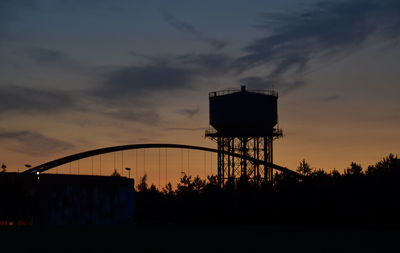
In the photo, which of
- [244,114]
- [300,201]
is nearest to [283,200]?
[300,201]

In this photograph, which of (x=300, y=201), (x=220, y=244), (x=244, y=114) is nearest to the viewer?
(x=220, y=244)

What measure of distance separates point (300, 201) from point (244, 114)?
81.8 feet

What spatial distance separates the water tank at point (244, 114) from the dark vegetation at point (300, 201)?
748cm

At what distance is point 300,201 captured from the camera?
244 feet

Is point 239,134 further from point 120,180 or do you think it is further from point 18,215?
point 18,215

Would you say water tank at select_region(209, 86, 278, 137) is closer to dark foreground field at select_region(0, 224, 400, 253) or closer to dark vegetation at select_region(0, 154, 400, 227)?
dark vegetation at select_region(0, 154, 400, 227)

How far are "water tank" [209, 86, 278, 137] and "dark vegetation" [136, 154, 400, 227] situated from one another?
24.5ft

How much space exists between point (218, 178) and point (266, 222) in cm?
2329

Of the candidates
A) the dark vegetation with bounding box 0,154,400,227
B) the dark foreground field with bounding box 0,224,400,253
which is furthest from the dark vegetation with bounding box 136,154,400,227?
the dark foreground field with bounding box 0,224,400,253

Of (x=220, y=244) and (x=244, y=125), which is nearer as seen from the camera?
(x=220, y=244)

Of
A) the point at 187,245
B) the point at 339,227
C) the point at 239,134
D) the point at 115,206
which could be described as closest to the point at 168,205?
the point at 115,206

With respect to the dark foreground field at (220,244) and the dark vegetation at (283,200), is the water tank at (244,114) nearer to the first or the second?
the dark vegetation at (283,200)

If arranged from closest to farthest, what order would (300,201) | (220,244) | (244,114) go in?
(220,244) → (300,201) → (244,114)

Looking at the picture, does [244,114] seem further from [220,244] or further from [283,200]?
[220,244]
